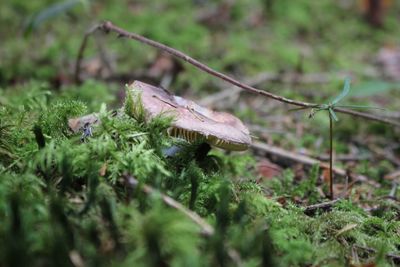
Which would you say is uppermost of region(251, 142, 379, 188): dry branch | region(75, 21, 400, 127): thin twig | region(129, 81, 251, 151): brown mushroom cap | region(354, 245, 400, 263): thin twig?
region(75, 21, 400, 127): thin twig

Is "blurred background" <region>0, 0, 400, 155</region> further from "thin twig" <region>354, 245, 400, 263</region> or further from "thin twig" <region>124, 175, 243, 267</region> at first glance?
"thin twig" <region>354, 245, 400, 263</region>

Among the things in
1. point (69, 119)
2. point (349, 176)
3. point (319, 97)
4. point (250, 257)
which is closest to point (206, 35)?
point (319, 97)

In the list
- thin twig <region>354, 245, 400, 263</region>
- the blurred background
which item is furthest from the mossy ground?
the blurred background

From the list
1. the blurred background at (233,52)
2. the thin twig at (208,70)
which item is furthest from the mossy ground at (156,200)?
the thin twig at (208,70)

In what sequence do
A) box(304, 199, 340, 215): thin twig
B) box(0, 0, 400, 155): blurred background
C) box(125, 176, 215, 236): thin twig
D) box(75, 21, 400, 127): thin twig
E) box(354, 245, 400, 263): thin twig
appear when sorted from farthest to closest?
box(0, 0, 400, 155): blurred background, box(75, 21, 400, 127): thin twig, box(304, 199, 340, 215): thin twig, box(354, 245, 400, 263): thin twig, box(125, 176, 215, 236): thin twig

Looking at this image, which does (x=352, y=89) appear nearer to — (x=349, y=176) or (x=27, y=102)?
(x=349, y=176)

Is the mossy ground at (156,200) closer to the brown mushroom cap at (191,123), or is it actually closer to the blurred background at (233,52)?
→ the brown mushroom cap at (191,123)

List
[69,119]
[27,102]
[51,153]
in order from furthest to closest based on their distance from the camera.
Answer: [27,102], [69,119], [51,153]

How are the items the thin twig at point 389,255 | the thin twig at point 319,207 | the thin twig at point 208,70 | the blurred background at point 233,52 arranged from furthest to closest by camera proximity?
the blurred background at point 233,52 → the thin twig at point 208,70 → the thin twig at point 319,207 → the thin twig at point 389,255

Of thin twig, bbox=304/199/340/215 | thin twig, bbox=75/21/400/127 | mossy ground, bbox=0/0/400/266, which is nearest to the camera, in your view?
mossy ground, bbox=0/0/400/266
